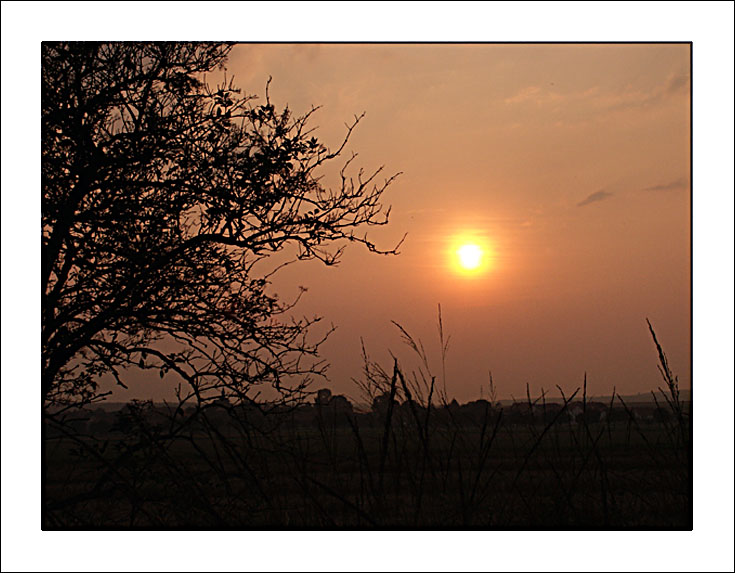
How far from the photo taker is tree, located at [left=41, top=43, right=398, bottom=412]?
4.24 meters

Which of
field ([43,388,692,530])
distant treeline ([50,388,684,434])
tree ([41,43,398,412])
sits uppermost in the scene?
tree ([41,43,398,412])

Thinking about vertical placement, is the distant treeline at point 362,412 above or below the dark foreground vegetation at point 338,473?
above

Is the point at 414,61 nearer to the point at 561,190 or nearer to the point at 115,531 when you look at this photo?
the point at 561,190

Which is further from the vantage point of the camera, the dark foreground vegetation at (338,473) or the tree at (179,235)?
the tree at (179,235)

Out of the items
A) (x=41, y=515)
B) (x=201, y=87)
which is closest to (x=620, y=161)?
(x=201, y=87)

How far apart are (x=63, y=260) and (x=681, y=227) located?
3.73m

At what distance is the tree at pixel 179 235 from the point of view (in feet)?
13.9

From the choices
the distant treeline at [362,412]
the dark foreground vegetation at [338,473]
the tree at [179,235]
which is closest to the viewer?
the distant treeline at [362,412]

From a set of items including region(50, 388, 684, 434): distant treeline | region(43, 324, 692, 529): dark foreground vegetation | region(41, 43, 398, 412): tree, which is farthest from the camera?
region(41, 43, 398, 412): tree

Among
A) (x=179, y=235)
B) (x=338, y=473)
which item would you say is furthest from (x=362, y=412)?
(x=179, y=235)

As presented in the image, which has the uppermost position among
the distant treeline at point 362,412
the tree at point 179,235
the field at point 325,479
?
the tree at point 179,235

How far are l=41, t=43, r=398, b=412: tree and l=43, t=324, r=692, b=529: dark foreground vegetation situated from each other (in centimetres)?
29

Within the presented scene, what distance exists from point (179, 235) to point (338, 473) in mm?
1697

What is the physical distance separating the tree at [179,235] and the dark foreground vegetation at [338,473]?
29cm
